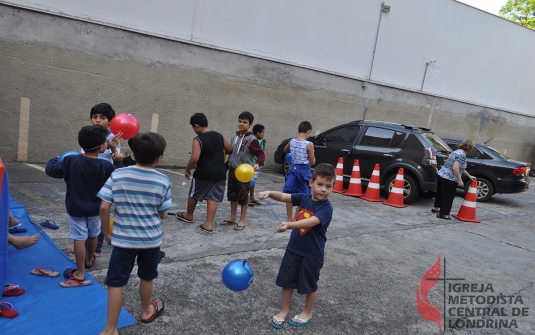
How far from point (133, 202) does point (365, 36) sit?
12.6 meters

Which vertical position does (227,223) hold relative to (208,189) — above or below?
below

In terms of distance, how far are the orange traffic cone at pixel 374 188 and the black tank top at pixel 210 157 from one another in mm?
4454

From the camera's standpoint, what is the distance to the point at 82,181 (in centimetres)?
328

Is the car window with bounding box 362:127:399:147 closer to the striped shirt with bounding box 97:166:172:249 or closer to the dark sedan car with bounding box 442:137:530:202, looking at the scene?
the dark sedan car with bounding box 442:137:530:202

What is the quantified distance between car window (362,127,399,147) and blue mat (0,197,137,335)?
23.2 feet

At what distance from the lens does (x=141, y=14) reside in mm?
9070

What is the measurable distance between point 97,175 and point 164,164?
6788mm

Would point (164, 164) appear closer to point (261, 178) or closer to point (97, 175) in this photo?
point (261, 178)

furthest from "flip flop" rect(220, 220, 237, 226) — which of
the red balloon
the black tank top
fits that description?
the red balloon

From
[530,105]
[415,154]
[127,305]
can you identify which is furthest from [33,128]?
[530,105]

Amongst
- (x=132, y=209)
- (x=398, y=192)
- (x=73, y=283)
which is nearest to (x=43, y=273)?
(x=73, y=283)

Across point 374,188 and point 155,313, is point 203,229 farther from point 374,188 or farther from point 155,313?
point 374,188

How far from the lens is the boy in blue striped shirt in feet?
8.71

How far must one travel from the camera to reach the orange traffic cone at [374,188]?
337 inches
